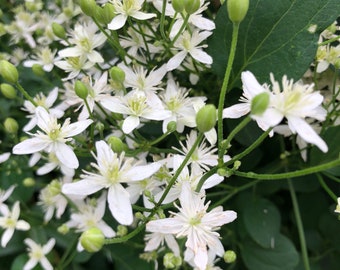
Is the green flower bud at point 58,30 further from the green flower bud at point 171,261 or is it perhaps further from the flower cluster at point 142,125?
the green flower bud at point 171,261

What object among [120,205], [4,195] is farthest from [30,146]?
[4,195]

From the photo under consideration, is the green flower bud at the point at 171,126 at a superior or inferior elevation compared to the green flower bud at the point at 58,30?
inferior

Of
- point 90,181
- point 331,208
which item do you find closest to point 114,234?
point 90,181

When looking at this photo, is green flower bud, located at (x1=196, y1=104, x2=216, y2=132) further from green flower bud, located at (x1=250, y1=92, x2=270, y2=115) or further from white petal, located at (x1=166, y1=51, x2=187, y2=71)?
white petal, located at (x1=166, y1=51, x2=187, y2=71)

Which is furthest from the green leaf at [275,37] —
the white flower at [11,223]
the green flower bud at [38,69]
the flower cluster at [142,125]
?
the white flower at [11,223]

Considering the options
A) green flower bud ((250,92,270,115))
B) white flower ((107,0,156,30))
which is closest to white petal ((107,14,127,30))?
white flower ((107,0,156,30))

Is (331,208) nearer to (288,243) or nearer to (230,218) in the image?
(288,243)

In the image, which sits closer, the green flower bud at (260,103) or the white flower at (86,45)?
the green flower bud at (260,103)
